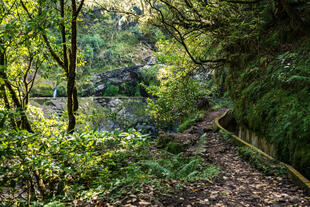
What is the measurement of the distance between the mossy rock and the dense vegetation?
34 centimetres

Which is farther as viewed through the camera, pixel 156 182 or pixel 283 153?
pixel 283 153

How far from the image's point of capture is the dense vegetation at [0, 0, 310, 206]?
8.39 ft

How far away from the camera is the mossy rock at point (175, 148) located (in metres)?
7.41

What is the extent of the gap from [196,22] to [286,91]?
399 centimetres

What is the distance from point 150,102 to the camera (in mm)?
12055

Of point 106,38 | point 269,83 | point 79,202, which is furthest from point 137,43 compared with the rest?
point 79,202

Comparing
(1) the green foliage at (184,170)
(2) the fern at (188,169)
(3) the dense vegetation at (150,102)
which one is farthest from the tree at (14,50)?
(2) the fern at (188,169)

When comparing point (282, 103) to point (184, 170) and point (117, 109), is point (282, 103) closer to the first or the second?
point (184, 170)

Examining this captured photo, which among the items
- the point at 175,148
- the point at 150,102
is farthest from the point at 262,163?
the point at 150,102

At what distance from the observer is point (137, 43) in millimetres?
37719

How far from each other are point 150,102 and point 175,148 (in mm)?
5029

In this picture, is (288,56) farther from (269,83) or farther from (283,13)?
(283,13)

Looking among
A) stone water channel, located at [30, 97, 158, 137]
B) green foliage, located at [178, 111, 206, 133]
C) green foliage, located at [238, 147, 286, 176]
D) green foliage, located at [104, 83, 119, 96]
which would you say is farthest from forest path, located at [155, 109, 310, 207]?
green foliage, located at [104, 83, 119, 96]

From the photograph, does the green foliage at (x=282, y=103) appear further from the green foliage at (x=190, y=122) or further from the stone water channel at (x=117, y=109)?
the stone water channel at (x=117, y=109)
